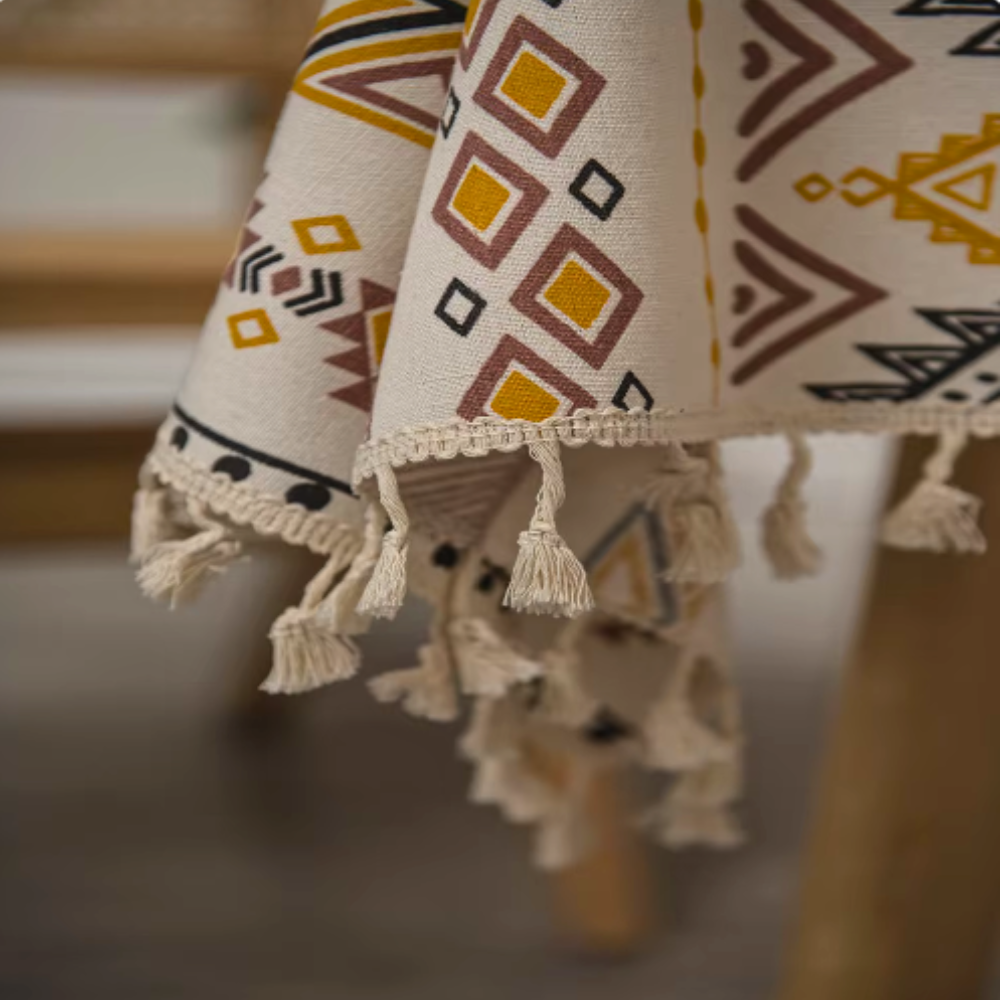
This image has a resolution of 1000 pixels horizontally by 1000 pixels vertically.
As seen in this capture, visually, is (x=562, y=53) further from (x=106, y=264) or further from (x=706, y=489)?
(x=106, y=264)

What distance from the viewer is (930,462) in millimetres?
437

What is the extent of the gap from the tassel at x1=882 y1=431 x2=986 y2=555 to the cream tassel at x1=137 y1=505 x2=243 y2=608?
0.78 ft

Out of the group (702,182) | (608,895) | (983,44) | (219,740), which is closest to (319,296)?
(702,182)

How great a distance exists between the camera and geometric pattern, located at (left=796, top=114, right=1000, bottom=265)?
1.31ft

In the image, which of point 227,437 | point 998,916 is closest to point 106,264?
point 227,437

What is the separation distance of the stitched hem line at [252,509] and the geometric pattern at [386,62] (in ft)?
0.40

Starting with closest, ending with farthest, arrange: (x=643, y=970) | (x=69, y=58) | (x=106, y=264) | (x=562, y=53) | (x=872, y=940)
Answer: (x=562, y=53), (x=872, y=940), (x=106, y=264), (x=643, y=970), (x=69, y=58)

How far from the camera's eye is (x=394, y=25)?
371 mm

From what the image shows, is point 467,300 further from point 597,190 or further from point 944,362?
point 944,362

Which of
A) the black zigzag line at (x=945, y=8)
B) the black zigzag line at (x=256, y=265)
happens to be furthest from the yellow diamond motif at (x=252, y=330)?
the black zigzag line at (x=945, y=8)

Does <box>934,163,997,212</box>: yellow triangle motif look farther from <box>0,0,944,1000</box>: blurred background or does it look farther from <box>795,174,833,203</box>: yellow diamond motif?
<box>0,0,944,1000</box>: blurred background

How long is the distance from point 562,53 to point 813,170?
0.11 meters

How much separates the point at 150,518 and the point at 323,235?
12 cm

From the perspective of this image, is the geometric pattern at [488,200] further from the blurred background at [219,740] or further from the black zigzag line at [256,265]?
the blurred background at [219,740]
